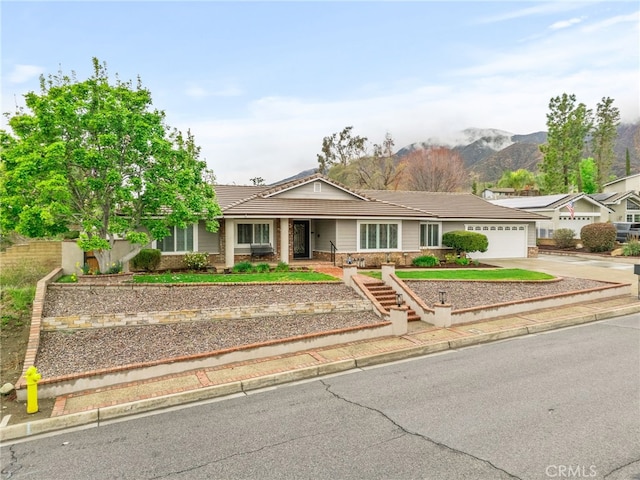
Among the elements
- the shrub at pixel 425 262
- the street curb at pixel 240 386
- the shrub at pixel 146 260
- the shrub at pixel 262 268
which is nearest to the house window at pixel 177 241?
the shrub at pixel 146 260

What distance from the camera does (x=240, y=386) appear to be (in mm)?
8406

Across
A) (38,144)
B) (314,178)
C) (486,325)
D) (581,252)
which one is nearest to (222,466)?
(486,325)

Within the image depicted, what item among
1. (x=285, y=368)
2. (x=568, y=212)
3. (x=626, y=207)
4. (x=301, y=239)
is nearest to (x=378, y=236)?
(x=301, y=239)

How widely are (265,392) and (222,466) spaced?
2.78 metres

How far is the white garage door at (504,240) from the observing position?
2678cm

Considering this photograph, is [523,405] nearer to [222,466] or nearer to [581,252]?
[222,466]

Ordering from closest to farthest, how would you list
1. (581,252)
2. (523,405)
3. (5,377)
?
1. (523,405)
2. (5,377)
3. (581,252)

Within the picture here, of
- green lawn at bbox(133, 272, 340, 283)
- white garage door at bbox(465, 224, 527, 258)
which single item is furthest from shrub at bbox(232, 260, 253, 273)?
white garage door at bbox(465, 224, 527, 258)

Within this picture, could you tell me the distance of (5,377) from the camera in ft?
30.0

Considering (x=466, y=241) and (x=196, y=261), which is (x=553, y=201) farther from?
(x=196, y=261)

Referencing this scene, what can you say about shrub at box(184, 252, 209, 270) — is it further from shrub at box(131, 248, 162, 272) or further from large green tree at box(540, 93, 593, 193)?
large green tree at box(540, 93, 593, 193)

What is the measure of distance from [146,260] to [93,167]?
5601 millimetres

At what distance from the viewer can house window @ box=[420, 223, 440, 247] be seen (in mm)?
24844

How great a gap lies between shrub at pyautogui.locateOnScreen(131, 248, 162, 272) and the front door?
7.75 metres
